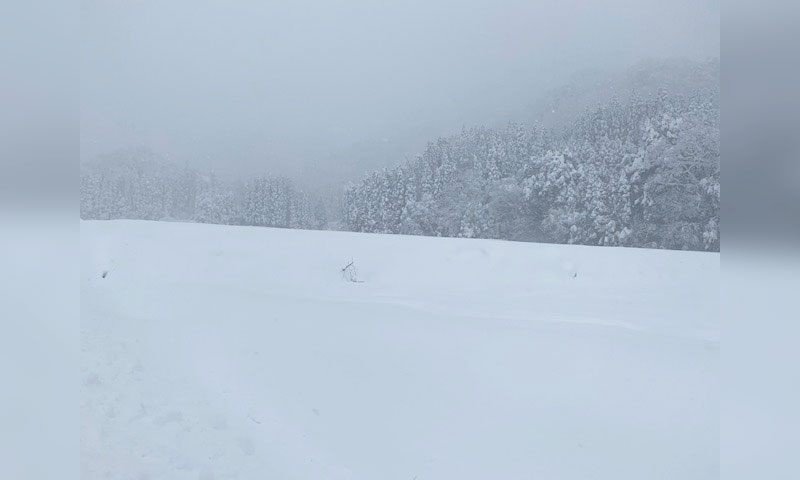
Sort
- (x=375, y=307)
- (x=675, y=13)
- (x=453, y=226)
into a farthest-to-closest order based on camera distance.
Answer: (x=453, y=226), (x=675, y=13), (x=375, y=307)

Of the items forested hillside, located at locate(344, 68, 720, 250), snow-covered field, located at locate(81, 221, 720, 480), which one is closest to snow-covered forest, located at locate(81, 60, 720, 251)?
forested hillside, located at locate(344, 68, 720, 250)

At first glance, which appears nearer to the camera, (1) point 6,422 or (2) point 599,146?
(1) point 6,422

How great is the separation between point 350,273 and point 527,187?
2808 millimetres

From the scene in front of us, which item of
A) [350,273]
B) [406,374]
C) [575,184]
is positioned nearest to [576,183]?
[575,184]

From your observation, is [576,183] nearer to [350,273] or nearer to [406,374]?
[350,273]

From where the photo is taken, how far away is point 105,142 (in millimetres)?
8258

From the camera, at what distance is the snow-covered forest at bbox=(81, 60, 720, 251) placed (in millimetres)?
6816

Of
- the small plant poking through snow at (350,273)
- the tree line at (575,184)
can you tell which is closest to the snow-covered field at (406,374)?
the small plant poking through snow at (350,273)

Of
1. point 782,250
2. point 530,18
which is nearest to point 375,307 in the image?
point 782,250

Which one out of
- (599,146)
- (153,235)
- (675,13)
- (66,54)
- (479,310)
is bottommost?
(479,310)

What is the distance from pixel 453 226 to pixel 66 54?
6.38 metres

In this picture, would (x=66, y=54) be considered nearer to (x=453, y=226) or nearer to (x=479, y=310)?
(x=479, y=310)

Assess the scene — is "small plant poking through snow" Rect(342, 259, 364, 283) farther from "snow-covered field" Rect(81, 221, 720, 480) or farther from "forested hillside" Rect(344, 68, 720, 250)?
"forested hillside" Rect(344, 68, 720, 250)

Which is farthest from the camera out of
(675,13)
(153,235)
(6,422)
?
(153,235)
